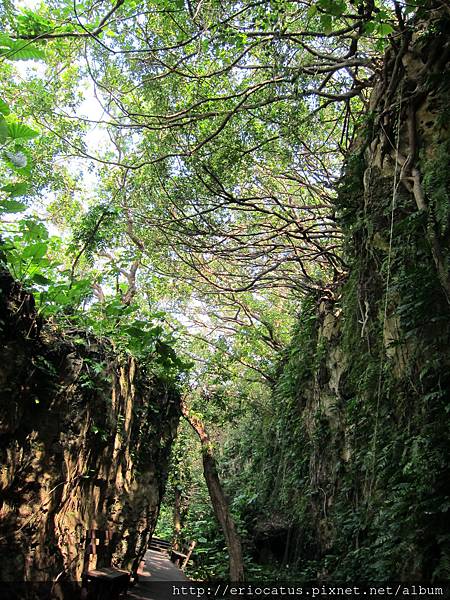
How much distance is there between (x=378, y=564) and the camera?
3.49 meters

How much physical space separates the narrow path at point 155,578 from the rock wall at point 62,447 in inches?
31.5

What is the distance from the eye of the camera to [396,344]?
3674 millimetres

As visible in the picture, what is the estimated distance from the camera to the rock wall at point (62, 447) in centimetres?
348

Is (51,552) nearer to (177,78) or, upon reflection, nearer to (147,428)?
(147,428)

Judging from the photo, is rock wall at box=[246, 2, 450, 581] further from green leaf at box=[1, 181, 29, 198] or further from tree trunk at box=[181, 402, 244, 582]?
green leaf at box=[1, 181, 29, 198]

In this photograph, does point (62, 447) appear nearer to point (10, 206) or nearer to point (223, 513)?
point (10, 206)

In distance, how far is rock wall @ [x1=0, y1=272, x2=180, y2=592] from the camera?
137 inches

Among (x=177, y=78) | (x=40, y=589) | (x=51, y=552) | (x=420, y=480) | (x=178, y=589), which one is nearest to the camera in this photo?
(x=420, y=480)

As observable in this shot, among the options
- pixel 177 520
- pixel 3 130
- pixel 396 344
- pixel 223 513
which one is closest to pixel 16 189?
pixel 3 130

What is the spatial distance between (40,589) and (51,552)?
1.06ft

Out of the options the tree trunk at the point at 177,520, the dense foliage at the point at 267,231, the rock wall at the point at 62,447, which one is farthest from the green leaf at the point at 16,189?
the tree trunk at the point at 177,520

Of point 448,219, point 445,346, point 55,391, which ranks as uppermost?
point 448,219

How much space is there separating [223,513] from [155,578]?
8.90 ft

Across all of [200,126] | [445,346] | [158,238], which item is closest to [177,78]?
[200,126]
